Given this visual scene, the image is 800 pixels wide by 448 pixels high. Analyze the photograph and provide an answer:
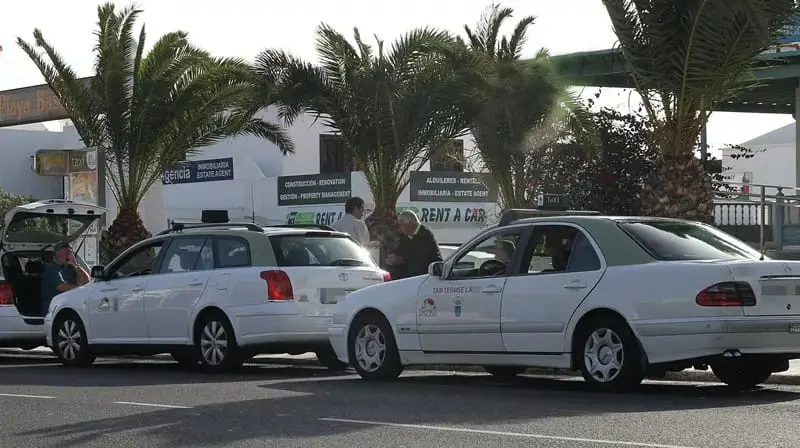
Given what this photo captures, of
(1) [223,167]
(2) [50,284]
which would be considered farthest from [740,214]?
(1) [223,167]

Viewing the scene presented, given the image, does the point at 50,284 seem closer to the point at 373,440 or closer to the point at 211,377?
the point at 211,377

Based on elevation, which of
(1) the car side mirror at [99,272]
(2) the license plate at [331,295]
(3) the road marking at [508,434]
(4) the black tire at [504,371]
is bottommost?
(4) the black tire at [504,371]

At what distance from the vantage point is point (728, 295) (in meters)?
10.6

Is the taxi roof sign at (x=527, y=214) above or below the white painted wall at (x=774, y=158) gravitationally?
below

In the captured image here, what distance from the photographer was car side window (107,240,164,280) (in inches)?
638

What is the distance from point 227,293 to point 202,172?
38208mm

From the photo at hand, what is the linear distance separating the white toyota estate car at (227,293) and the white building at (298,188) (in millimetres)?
28734

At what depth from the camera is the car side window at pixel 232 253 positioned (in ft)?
48.3

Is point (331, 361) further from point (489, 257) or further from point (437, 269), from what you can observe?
point (489, 257)

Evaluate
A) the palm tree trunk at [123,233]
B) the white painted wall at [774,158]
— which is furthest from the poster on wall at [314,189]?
the palm tree trunk at [123,233]

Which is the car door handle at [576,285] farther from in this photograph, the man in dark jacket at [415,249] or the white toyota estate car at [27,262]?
the white toyota estate car at [27,262]

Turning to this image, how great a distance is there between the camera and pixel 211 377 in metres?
14.2

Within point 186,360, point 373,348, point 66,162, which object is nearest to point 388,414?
point 373,348

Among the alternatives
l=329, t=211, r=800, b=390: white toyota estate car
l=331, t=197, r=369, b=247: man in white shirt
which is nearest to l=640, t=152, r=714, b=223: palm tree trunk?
l=331, t=197, r=369, b=247: man in white shirt
